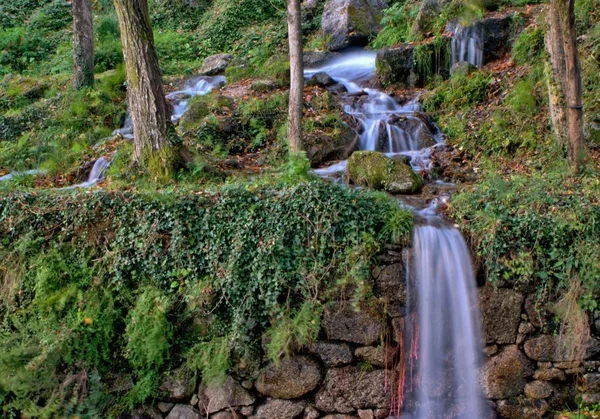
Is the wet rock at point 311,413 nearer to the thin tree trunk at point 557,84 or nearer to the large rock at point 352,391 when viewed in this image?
the large rock at point 352,391

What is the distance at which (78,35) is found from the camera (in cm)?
1263

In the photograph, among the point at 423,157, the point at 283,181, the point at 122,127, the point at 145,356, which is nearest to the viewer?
the point at 145,356

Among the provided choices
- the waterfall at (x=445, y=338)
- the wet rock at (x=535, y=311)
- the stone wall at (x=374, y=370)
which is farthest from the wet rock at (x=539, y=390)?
the wet rock at (x=535, y=311)

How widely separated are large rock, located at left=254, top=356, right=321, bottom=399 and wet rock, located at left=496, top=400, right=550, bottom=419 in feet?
7.31

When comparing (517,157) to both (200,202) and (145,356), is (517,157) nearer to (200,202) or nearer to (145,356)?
(200,202)

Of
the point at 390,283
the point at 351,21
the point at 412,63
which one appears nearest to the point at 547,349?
the point at 390,283

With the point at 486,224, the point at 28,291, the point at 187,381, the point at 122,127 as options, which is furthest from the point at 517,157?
the point at 122,127

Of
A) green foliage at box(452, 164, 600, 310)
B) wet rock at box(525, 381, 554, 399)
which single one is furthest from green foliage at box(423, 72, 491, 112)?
wet rock at box(525, 381, 554, 399)

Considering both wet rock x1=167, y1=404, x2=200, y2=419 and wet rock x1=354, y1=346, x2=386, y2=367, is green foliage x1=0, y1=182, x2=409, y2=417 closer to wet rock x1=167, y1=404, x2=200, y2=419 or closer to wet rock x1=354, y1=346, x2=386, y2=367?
wet rock x1=167, y1=404, x2=200, y2=419

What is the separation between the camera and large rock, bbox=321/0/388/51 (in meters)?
14.8

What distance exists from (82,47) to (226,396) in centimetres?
1029

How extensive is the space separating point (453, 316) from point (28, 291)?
5.33 metres

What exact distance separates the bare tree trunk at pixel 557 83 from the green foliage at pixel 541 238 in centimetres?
155

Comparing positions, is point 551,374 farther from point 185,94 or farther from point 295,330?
point 185,94
